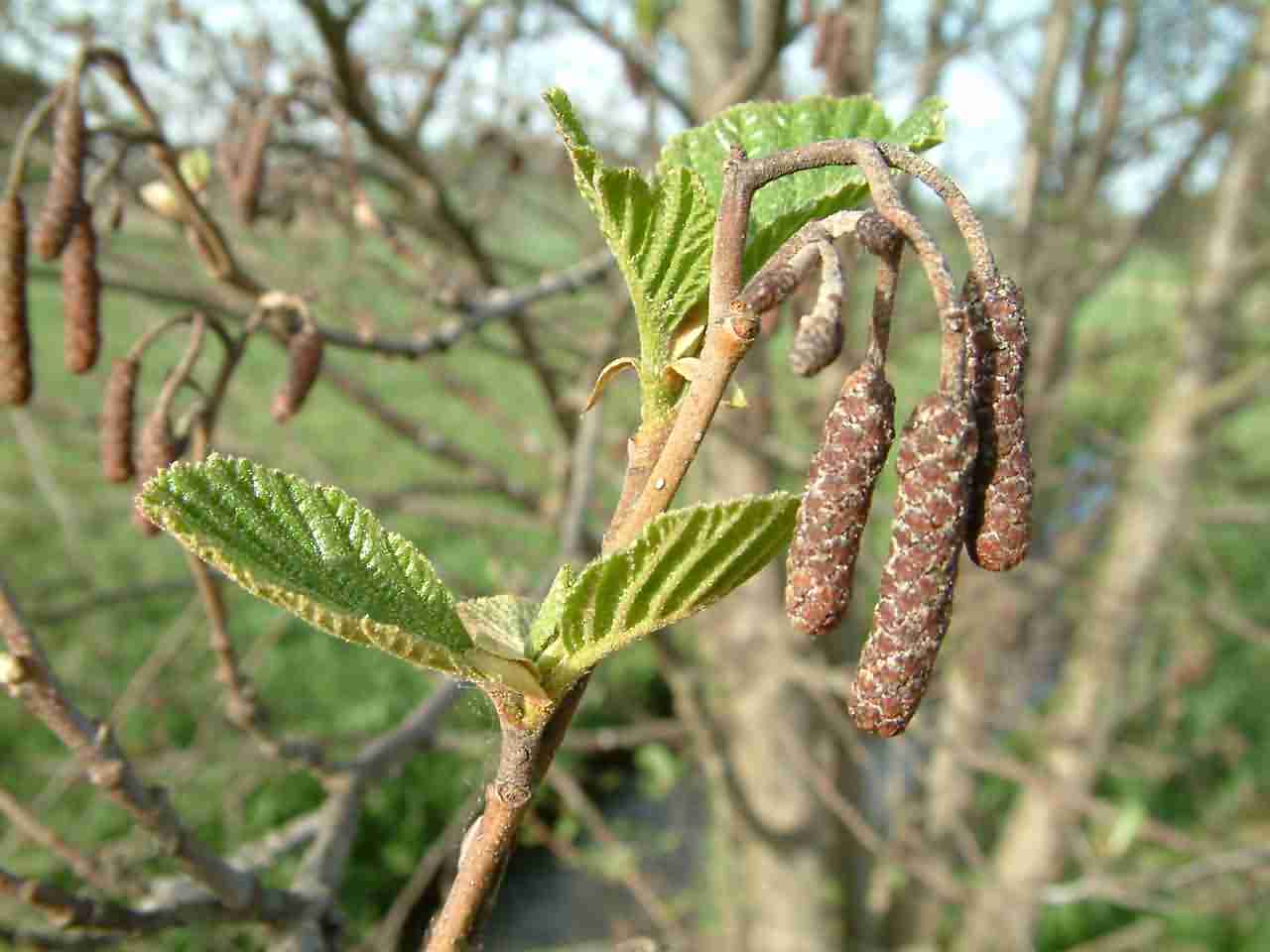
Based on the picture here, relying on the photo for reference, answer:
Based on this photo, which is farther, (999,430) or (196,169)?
(196,169)

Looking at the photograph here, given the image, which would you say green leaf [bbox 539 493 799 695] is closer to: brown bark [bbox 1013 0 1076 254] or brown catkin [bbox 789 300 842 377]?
brown catkin [bbox 789 300 842 377]

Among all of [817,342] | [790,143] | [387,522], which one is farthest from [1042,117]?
[387,522]

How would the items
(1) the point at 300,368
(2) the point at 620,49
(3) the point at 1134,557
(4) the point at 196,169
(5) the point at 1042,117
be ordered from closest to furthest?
(1) the point at 300,368
(4) the point at 196,169
(2) the point at 620,49
(5) the point at 1042,117
(3) the point at 1134,557

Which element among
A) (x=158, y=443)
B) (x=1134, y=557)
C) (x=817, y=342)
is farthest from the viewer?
(x=1134, y=557)

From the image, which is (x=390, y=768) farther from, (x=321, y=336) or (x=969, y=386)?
(x=969, y=386)

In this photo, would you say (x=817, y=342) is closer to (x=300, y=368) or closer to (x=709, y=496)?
(x=300, y=368)

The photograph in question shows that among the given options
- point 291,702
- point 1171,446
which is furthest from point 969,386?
point 291,702

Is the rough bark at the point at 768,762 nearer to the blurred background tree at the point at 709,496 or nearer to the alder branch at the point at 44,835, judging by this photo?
the blurred background tree at the point at 709,496

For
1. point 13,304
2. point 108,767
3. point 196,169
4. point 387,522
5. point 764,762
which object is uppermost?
point 196,169
